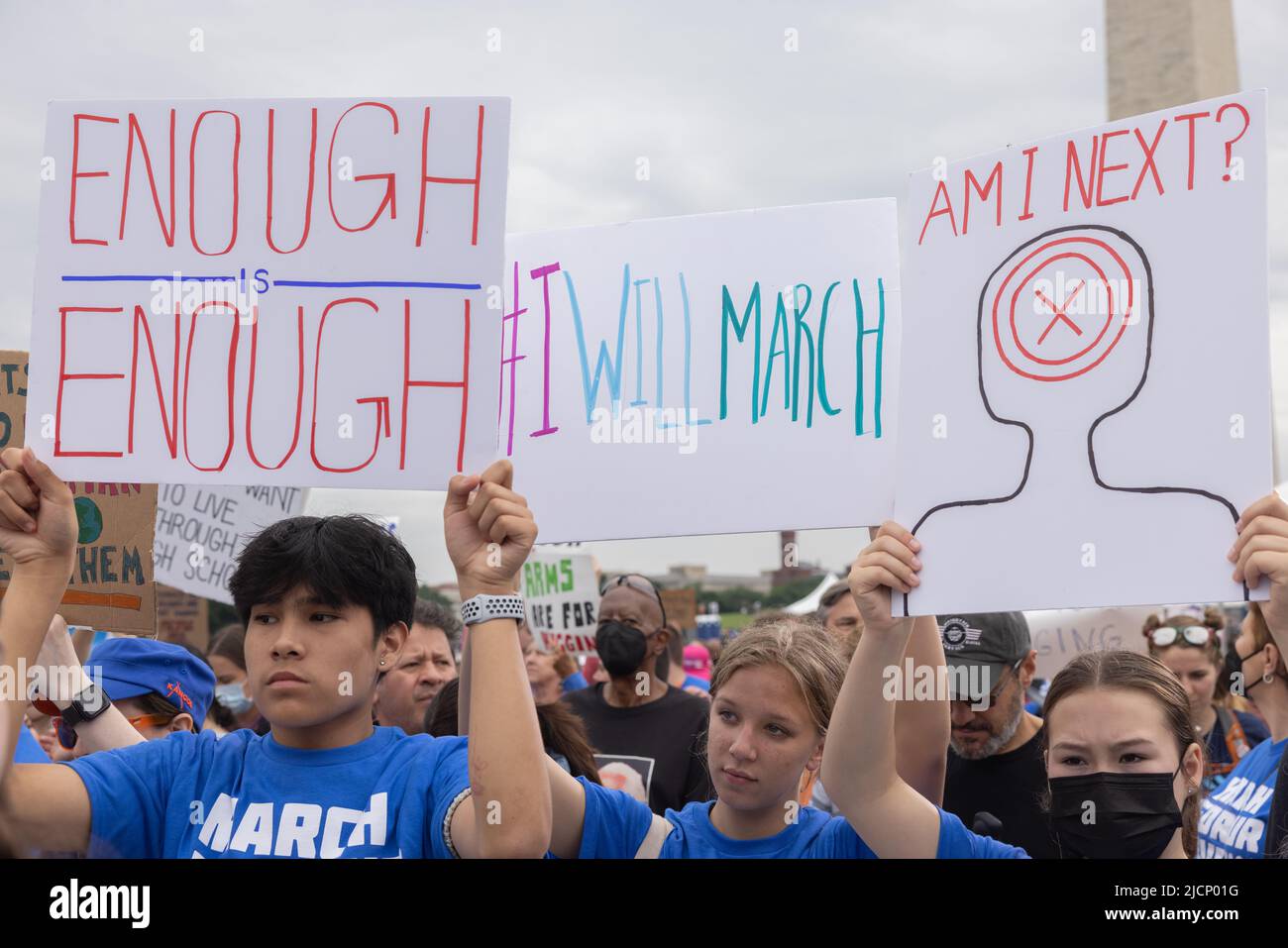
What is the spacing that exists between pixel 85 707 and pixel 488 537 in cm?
105

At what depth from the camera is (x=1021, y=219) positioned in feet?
7.41

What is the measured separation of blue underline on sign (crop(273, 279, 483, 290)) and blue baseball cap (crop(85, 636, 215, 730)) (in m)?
1.08

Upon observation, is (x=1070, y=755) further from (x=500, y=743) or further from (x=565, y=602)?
(x=565, y=602)

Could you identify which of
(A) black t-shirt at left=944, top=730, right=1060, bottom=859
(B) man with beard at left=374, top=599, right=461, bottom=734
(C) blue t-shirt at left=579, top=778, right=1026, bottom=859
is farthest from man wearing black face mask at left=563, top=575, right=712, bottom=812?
(C) blue t-shirt at left=579, top=778, right=1026, bottom=859

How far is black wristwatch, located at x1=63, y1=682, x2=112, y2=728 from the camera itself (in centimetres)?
257

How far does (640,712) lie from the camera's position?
180 inches

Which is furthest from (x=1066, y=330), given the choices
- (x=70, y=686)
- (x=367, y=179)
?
(x=70, y=686)

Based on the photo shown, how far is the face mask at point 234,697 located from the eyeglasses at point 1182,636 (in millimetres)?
3613

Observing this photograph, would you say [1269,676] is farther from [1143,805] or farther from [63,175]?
[63,175]

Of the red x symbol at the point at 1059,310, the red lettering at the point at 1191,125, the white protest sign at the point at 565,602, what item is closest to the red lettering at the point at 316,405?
the red x symbol at the point at 1059,310

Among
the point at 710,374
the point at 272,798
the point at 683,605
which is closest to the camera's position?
the point at 272,798

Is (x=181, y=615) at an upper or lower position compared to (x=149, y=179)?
lower

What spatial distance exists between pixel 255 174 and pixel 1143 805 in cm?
210

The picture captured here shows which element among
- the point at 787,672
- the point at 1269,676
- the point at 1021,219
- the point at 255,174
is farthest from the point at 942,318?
the point at 1269,676
